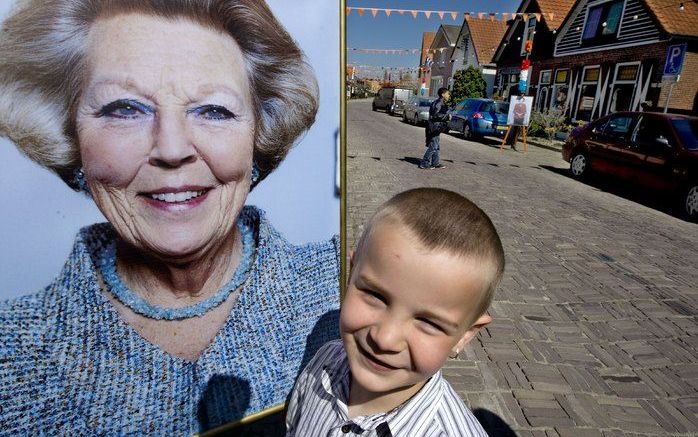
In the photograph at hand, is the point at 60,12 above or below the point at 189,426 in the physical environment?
above

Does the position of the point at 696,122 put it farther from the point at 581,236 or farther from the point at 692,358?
the point at 692,358

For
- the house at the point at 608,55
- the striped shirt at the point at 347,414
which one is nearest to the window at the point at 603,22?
the house at the point at 608,55

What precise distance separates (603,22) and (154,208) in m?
22.9

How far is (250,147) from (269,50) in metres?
→ 0.36

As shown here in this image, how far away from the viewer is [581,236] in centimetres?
595

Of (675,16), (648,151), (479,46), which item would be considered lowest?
(648,151)

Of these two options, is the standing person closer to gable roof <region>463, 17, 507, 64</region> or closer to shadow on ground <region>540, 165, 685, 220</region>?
shadow on ground <region>540, 165, 685, 220</region>

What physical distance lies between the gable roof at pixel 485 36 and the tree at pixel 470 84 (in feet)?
16.3

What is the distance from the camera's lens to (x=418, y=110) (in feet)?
72.4

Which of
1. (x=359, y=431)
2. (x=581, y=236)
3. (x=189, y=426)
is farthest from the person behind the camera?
(x=581, y=236)

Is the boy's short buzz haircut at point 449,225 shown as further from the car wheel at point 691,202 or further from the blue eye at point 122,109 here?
the car wheel at point 691,202

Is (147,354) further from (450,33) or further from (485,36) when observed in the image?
(450,33)

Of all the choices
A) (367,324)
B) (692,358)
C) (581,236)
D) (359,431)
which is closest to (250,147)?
(367,324)

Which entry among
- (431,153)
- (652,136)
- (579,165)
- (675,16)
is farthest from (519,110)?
(675,16)
